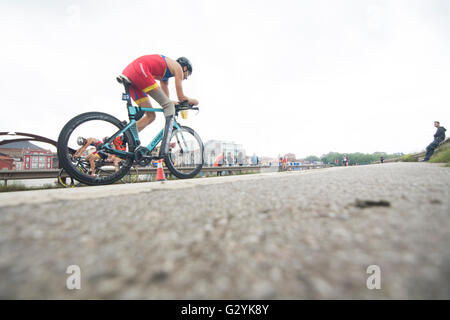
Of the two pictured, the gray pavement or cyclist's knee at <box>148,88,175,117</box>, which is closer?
the gray pavement

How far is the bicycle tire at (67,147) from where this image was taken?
2217 mm

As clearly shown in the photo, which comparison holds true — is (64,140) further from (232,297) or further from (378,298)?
(378,298)

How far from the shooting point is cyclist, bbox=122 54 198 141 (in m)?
2.66

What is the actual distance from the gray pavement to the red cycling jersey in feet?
7.33

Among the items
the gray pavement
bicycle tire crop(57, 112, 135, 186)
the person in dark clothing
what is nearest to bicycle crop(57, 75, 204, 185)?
bicycle tire crop(57, 112, 135, 186)

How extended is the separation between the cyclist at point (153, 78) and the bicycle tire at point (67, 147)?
1.40 ft

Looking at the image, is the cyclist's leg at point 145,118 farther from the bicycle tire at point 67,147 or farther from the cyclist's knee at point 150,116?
the bicycle tire at point 67,147

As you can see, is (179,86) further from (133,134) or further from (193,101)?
(133,134)

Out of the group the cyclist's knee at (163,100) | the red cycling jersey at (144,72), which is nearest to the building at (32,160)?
the red cycling jersey at (144,72)

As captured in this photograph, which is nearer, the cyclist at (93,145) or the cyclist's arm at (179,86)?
the cyclist at (93,145)

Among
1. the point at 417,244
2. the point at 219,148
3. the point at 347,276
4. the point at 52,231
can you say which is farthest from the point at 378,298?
the point at 219,148

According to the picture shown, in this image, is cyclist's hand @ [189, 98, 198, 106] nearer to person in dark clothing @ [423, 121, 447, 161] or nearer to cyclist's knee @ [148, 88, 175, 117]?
cyclist's knee @ [148, 88, 175, 117]

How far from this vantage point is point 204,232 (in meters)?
0.68

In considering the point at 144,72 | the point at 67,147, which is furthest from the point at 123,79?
the point at 67,147
